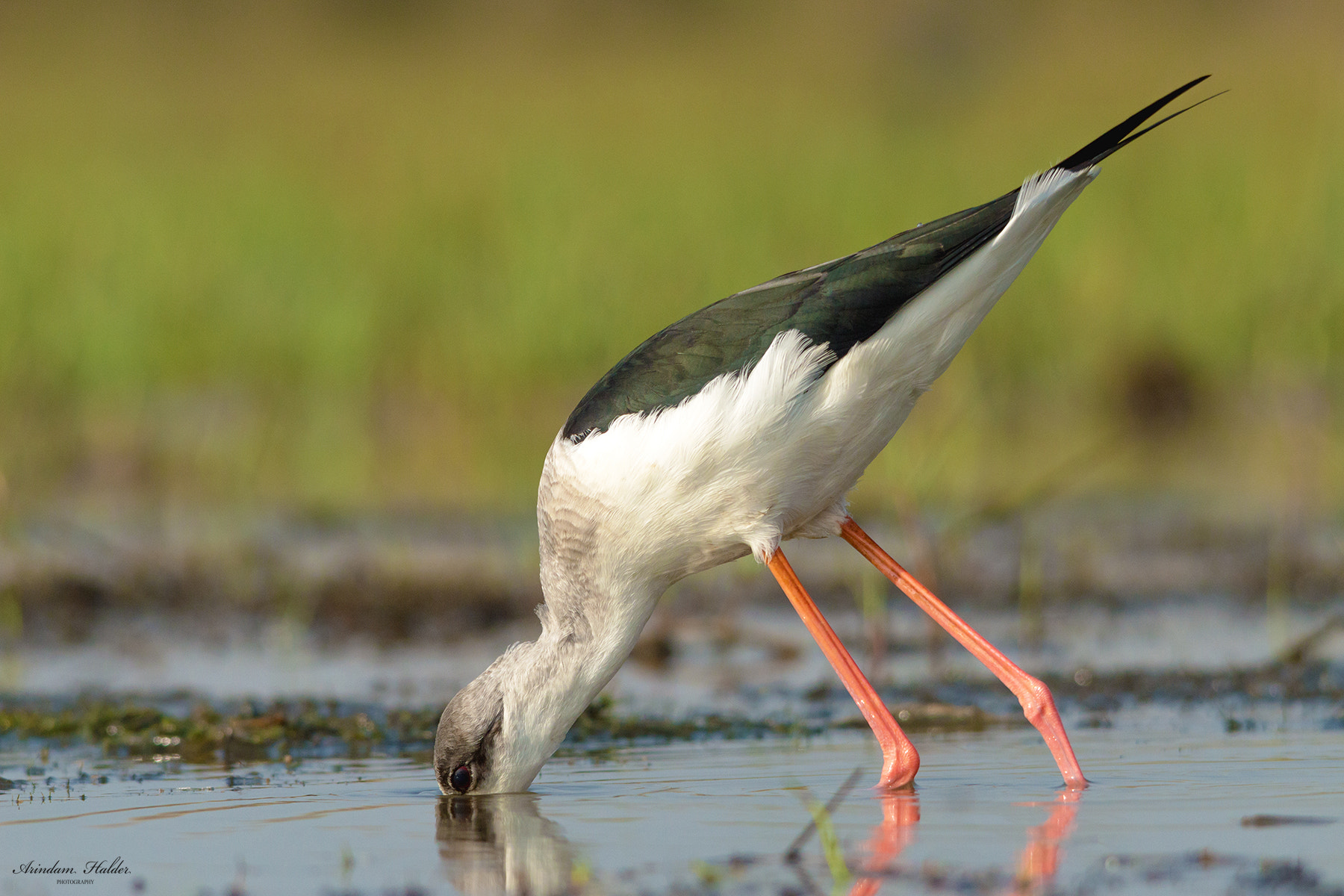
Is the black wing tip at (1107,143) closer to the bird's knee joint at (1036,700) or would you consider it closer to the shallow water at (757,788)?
the bird's knee joint at (1036,700)

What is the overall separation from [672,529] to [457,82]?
49.6 ft

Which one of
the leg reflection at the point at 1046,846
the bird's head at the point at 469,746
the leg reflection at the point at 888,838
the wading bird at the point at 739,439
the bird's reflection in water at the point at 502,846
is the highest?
the wading bird at the point at 739,439

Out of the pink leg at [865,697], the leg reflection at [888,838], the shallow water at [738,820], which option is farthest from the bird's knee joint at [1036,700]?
the leg reflection at [888,838]

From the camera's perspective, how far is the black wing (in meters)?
4.35

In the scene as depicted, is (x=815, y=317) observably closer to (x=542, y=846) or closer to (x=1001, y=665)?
(x=1001, y=665)

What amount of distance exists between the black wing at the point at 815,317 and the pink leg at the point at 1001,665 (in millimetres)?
729

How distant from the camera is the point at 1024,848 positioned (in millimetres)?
3410

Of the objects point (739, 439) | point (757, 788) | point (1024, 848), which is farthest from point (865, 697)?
point (1024, 848)

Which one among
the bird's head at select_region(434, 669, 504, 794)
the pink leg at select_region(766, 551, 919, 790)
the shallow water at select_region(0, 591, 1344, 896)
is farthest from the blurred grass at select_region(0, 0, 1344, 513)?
the bird's head at select_region(434, 669, 504, 794)

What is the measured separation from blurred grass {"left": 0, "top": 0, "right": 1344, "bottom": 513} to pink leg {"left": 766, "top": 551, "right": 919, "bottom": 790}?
1522mm

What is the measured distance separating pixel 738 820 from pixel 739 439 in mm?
952

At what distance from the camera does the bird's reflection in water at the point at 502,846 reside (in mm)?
3369

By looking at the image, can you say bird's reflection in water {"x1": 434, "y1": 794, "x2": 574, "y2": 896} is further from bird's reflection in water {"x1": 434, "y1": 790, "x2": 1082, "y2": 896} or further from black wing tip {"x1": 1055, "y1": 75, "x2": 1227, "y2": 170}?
black wing tip {"x1": 1055, "y1": 75, "x2": 1227, "y2": 170}

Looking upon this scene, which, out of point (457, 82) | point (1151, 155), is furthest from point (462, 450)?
point (457, 82)
